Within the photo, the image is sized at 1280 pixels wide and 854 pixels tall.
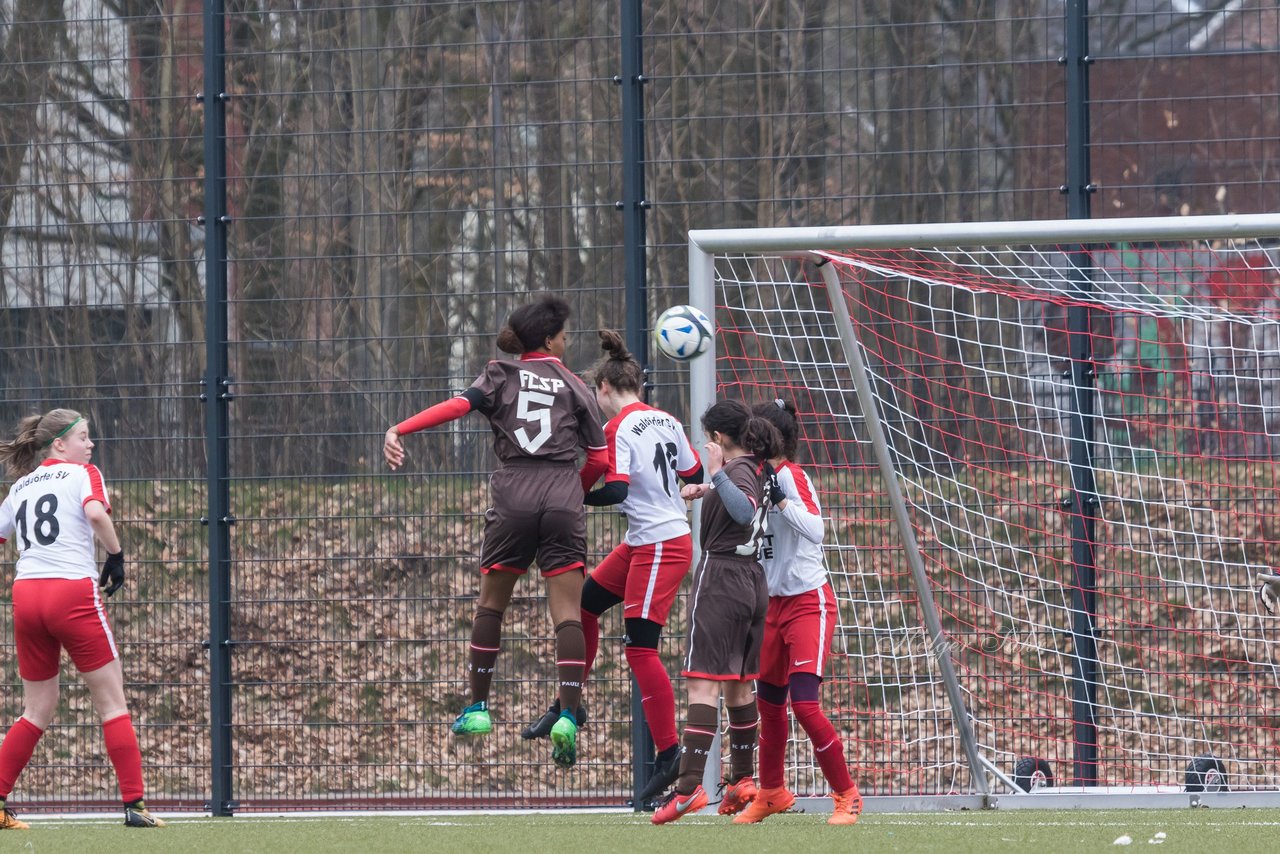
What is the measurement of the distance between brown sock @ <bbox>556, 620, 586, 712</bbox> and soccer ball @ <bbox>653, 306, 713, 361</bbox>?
1.27m

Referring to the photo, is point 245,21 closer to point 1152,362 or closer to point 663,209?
point 663,209

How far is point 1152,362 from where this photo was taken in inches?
380

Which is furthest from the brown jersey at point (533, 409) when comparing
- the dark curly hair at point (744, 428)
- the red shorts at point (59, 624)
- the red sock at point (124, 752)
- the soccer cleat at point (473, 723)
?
the red sock at point (124, 752)

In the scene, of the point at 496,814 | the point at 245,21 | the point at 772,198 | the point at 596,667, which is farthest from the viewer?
the point at 245,21

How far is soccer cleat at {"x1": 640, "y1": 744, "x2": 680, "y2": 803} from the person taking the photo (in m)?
7.12

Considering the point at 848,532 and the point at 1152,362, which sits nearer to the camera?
the point at 848,532

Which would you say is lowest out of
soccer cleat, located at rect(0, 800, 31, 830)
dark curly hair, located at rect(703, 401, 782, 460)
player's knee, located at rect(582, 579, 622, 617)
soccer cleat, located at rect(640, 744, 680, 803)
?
soccer cleat, located at rect(0, 800, 31, 830)

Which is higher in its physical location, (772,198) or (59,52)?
(59,52)

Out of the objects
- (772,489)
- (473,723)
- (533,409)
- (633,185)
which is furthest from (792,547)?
(633,185)

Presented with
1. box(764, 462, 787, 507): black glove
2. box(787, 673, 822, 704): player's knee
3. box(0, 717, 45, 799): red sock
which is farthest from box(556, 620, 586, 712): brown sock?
box(0, 717, 45, 799): red sock

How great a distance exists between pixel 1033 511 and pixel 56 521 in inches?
197

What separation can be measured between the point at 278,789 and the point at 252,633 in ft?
3.15

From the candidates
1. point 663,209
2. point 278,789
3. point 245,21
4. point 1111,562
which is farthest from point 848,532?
point 245,21

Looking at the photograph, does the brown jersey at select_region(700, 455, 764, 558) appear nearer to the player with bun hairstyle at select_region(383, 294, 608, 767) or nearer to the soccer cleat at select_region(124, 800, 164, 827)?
the player with bun hairstyle at select_region(383, 294, 608, 767)
